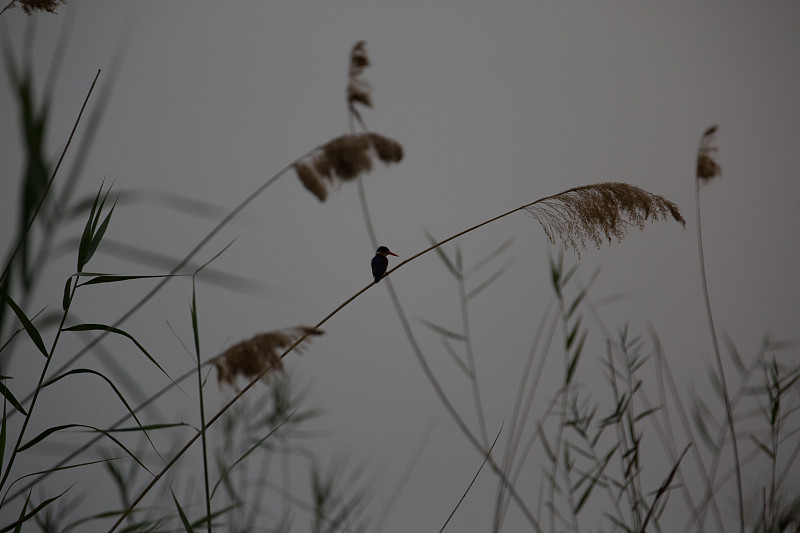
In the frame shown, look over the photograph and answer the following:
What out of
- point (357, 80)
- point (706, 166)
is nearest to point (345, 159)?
point (357, 80)

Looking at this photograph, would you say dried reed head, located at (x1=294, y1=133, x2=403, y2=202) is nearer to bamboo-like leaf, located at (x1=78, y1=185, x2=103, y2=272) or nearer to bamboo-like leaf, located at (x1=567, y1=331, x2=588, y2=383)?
bamboo-like leaf, located at (x1=78, y1=185, x2=103, y2=272)

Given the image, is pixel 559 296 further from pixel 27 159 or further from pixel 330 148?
pixel 27 159

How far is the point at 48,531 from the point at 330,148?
2262mm

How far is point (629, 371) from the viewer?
8.43 ft

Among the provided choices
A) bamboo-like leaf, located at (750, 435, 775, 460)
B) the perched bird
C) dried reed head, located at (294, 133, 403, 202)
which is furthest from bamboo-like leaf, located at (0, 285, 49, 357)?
bamboo-like leaf, located at (750, 435, 775, 460)

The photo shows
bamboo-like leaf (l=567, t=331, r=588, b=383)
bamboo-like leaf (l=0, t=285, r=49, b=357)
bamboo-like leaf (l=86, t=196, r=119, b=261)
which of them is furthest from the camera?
bamboo-like leaf (l=567, t=331, r=588, b=383)

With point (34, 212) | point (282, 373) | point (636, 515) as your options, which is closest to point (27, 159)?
point (34, 212)

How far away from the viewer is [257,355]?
1.48 m

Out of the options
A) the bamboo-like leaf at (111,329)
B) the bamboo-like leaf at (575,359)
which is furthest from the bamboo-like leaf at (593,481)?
the bamboo-like leaf at (111,329)

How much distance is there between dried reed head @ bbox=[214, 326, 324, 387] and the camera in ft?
4.83

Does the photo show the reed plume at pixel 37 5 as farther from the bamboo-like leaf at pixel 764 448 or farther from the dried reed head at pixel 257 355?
the bamboo-like leaf at pixel 764 448

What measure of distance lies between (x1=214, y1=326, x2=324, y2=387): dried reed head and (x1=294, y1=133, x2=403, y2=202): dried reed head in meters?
0.39

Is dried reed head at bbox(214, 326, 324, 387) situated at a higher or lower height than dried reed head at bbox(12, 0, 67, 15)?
lower

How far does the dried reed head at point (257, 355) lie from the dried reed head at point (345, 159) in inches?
15.5
